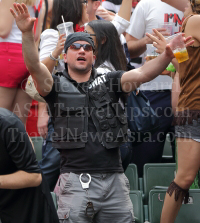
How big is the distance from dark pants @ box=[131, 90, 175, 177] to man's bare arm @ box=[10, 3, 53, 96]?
Result: 6.60 feet

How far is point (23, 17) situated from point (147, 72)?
953 mm

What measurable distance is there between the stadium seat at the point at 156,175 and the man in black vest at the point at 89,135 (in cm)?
140

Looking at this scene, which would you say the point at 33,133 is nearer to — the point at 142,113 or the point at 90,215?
the point at 142,113

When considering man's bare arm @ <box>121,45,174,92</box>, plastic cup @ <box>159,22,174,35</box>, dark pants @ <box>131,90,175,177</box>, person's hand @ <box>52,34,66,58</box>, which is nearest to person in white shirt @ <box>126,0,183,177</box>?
dark pants @ <box>131,90,175,177</box>

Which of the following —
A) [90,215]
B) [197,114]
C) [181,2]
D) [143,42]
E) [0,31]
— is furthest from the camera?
[143,42]

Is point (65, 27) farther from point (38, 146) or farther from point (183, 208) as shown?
point (183, 208)

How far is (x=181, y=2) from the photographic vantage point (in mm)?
4914

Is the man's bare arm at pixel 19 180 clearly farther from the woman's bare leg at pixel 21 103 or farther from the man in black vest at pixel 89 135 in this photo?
the woman's bare leg at pixel 21 103

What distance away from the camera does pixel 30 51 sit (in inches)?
130

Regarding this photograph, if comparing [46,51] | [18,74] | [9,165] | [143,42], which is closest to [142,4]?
[143,42]

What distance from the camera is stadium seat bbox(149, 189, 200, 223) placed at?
438 centimetres

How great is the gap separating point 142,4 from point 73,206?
2.87m

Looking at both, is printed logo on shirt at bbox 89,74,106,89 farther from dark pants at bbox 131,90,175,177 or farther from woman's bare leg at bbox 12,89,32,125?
dark pants at bbox 131,90,175,177

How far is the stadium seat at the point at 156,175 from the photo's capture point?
16.4 ft
